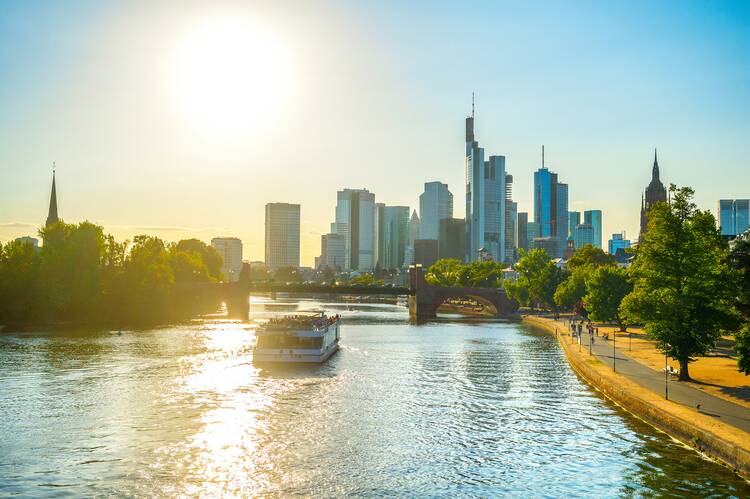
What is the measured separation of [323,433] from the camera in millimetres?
43562

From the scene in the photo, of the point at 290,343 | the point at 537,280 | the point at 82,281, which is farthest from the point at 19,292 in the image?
the point at 537,280

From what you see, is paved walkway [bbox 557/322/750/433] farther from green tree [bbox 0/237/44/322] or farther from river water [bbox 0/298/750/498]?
green tree [bbox 0/237/44/322]

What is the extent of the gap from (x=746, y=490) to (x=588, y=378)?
3109 cm

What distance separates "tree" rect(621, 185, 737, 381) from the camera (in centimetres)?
5331

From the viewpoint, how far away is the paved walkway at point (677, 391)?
40.4 meters

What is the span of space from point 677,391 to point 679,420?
362 inches

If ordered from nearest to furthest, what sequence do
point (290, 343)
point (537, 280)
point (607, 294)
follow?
point (290, 343)
point (607, 294)
point (537, 280)

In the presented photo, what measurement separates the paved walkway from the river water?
3002 mm

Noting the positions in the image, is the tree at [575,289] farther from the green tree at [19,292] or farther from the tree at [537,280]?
the green tree at [19,292]

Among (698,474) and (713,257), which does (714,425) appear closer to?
(698,474)

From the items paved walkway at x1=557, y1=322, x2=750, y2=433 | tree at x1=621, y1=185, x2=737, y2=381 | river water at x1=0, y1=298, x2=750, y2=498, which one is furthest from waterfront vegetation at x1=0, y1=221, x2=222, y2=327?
tree at x1=621, y1=185, x2=737, y2=381

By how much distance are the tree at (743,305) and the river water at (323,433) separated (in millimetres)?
6997

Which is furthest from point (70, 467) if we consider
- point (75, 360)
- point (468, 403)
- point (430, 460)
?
point (75, 360)

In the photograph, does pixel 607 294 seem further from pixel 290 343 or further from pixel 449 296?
pixel 449 296
